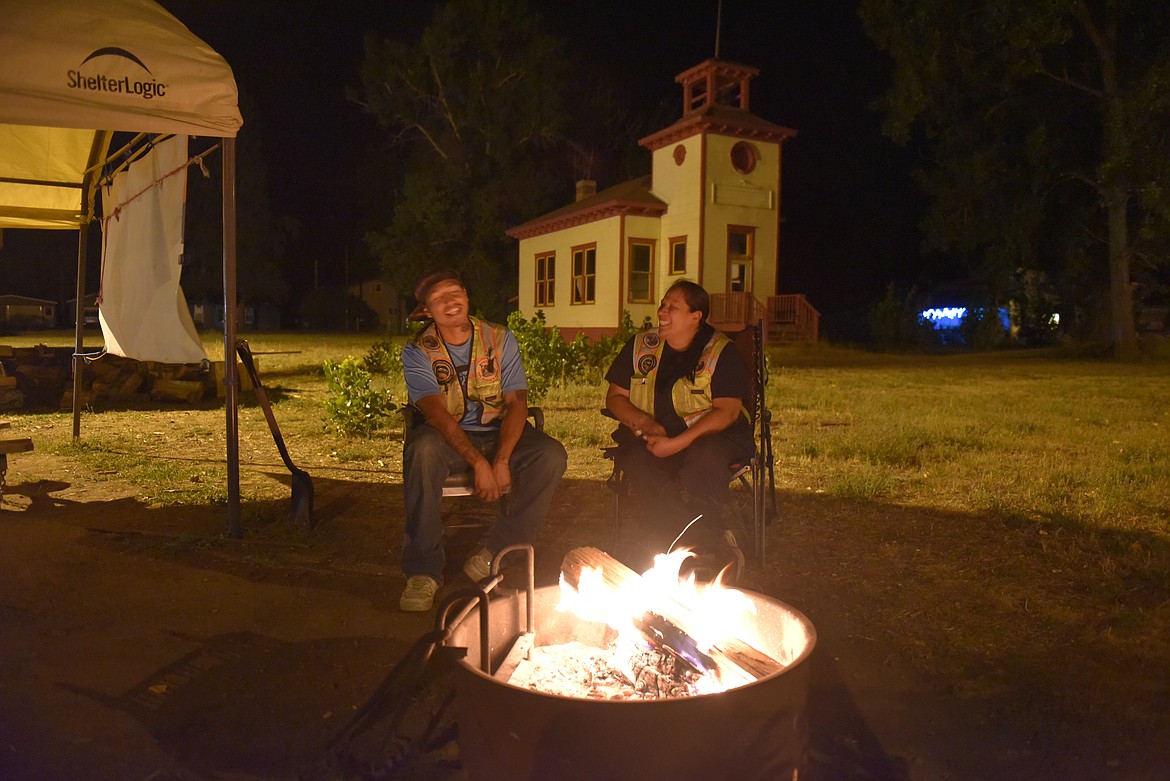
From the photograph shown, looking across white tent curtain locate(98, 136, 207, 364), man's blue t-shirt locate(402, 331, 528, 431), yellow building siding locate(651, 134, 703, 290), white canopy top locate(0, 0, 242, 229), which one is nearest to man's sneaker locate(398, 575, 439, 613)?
man's blue t-shirt locate(402, 331, 528, 431)

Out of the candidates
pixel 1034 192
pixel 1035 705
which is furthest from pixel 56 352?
pixel 1034 192

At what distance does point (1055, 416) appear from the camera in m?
9.21

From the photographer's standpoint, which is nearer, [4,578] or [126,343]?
[4,578]

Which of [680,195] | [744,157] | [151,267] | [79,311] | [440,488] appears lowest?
[440,488]

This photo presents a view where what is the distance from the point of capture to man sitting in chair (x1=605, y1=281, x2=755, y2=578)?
3.68 m

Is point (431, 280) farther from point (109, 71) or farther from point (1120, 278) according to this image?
point (1120, 278)

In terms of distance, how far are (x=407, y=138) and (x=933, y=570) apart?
3591 cm

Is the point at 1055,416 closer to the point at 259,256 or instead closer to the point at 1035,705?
the point at 1035,705

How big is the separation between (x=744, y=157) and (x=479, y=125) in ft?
54.4

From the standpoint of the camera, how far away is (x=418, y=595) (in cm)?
339

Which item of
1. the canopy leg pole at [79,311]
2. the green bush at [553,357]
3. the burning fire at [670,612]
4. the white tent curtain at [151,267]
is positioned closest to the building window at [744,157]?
the green bush at [553,357]

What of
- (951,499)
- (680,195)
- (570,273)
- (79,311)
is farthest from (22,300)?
(951,499)

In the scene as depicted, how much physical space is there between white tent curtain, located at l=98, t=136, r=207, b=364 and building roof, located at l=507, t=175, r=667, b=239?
16735 mm

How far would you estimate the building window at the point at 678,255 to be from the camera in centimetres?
2134
